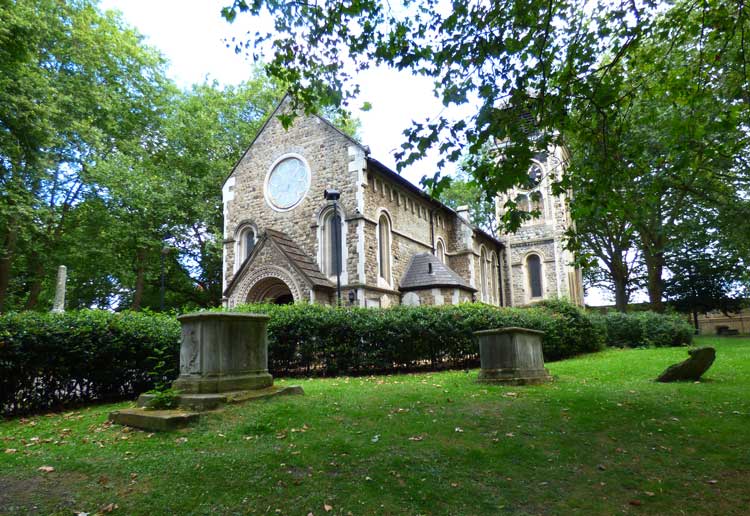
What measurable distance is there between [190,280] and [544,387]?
83.2ft

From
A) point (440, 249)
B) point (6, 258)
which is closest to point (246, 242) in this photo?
point (6, 258)

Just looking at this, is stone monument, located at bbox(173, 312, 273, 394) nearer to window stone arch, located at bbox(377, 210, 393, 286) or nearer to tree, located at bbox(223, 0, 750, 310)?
tree, located at bbox(223, 0, 750, 310)

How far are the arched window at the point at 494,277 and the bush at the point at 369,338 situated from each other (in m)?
16.7

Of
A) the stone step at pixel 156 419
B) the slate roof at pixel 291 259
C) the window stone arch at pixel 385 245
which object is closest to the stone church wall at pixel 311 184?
the slate roof at pixel 291 259

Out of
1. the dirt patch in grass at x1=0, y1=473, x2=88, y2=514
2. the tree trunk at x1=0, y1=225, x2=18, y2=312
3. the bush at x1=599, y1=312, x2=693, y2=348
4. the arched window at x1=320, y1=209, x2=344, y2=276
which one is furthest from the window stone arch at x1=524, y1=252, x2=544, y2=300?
the dirt patch in grass at x1=0, y1=473, x2=88, y2=514

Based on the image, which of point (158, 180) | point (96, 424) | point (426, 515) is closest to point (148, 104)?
point (158, 180)

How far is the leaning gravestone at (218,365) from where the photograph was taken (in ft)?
21.2

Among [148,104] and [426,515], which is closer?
[426,515]

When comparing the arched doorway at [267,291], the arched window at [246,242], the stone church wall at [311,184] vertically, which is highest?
the stone church wall at [311,184]

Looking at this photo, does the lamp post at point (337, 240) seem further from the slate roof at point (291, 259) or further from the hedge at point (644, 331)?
the hedge at point (644, 331)

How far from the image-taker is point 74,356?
7891 millimetres

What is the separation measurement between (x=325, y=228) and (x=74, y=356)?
12137 mm

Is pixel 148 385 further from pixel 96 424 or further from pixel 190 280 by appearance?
pixel 190 280

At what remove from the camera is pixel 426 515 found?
3656 millimetres
